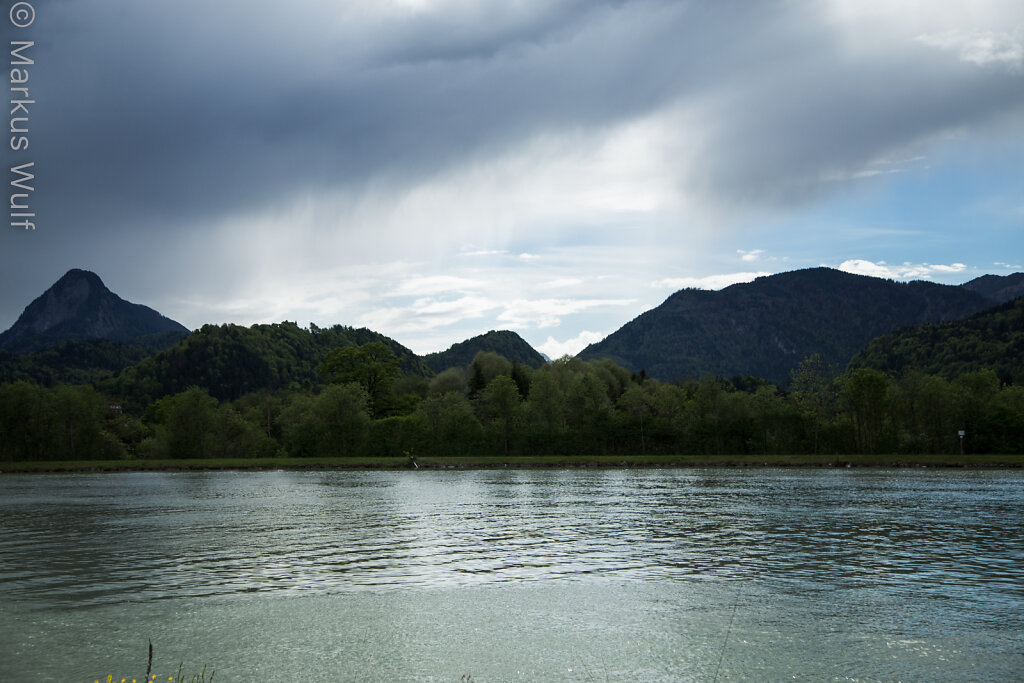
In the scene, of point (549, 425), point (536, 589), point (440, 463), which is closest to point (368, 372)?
point (549, 425)

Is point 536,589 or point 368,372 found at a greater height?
point 368,372

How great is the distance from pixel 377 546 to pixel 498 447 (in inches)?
4267

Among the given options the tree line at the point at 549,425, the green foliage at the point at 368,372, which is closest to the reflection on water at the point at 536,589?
the tree line at the point at 549,425

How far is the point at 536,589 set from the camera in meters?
25.3

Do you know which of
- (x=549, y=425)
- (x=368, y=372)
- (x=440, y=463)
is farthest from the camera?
(x=368, y=372)

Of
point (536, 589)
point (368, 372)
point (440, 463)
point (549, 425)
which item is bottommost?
point (440, 463)

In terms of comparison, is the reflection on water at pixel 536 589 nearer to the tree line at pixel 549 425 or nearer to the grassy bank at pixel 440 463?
the grassy bank at pixel 440 463

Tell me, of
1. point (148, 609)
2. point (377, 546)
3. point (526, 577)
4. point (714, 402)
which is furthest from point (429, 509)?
point (714, 402)

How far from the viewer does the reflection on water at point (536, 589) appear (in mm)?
17375

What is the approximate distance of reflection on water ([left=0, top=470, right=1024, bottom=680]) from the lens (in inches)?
684

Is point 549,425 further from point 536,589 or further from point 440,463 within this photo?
point 536,589

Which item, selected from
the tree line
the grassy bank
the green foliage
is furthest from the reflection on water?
the green foliage

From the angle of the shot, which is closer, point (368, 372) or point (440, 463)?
point (440, 463)

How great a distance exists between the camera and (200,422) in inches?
5659
